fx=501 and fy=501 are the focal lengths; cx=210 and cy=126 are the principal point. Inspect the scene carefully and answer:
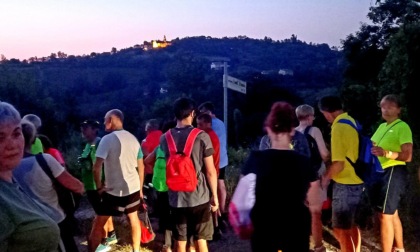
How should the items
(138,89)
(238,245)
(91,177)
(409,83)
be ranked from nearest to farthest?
(91,177) < (238,245) < (409,83) < (138,89)

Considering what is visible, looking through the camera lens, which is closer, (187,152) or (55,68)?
(187,152)

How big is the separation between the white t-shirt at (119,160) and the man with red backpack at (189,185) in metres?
Answer: 0.67

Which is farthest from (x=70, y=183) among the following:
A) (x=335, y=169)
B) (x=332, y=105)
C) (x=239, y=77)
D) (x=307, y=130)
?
(x=239, y=77)

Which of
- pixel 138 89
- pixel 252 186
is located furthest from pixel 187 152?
pixel 138 89

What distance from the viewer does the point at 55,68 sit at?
4212 centimetres

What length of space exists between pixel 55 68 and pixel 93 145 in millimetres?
38314

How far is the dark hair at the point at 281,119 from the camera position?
3.71 meters

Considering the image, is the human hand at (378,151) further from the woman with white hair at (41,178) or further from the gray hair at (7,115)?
the gray hair at (7,115)

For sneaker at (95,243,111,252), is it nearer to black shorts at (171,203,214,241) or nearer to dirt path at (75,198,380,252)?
dirt path at (75,198,380,252)

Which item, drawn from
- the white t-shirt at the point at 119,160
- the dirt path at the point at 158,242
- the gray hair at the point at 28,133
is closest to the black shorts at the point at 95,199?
the white t-shirt at the point at 119,160

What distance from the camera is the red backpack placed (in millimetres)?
4879

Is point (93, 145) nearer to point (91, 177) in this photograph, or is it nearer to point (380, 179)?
point (91, 177)

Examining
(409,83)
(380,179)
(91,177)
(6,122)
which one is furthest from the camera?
(409,83)

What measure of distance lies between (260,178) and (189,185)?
1.46m
